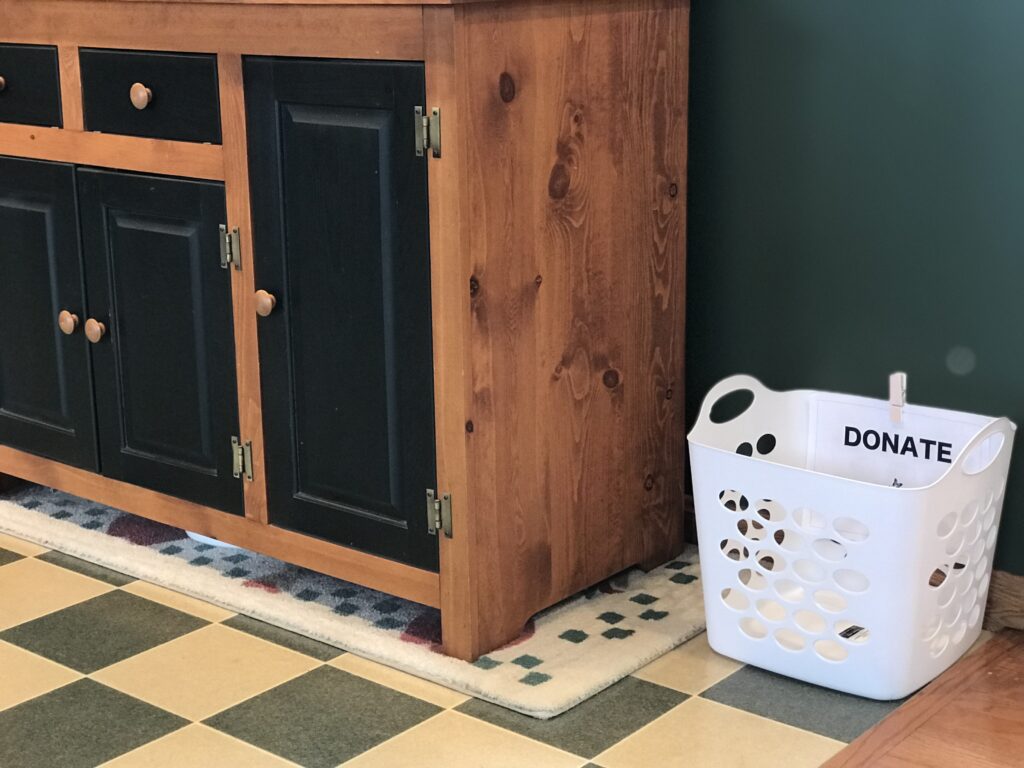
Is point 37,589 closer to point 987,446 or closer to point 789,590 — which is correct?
point 789,590

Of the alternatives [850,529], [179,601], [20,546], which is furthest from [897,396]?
[20,546]

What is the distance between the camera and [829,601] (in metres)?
1.98

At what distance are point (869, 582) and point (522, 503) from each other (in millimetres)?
476

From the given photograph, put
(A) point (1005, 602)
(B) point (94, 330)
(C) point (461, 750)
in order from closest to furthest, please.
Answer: (C) point (461, 750), (A) point (1005, 602), (B) point (94, 330)

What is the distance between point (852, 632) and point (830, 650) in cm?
4

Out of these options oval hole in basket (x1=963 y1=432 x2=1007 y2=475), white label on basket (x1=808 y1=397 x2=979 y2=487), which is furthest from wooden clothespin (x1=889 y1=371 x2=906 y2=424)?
oval hole in basket (x1=963 y1=432 x2=1007 y2=475)

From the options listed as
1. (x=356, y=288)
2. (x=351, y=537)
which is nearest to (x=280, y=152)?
(x=356, y=288)

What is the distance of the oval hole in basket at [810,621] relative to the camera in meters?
1.84

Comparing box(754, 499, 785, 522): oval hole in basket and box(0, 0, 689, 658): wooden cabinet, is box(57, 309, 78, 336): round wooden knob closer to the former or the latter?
box(0, 0, 689, 658): wooden cabinet

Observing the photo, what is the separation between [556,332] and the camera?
6.30ft

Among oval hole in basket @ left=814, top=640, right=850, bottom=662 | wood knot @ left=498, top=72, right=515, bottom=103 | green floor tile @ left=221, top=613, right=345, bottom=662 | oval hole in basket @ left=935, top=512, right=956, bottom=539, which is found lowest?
green floor tile @ left=221, top=613, right=345, bottom=662

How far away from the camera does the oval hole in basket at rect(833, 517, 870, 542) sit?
1.79 metres

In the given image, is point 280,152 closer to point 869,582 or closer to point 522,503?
point 522,503

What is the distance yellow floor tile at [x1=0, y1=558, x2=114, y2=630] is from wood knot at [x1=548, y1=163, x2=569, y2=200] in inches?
38.0
